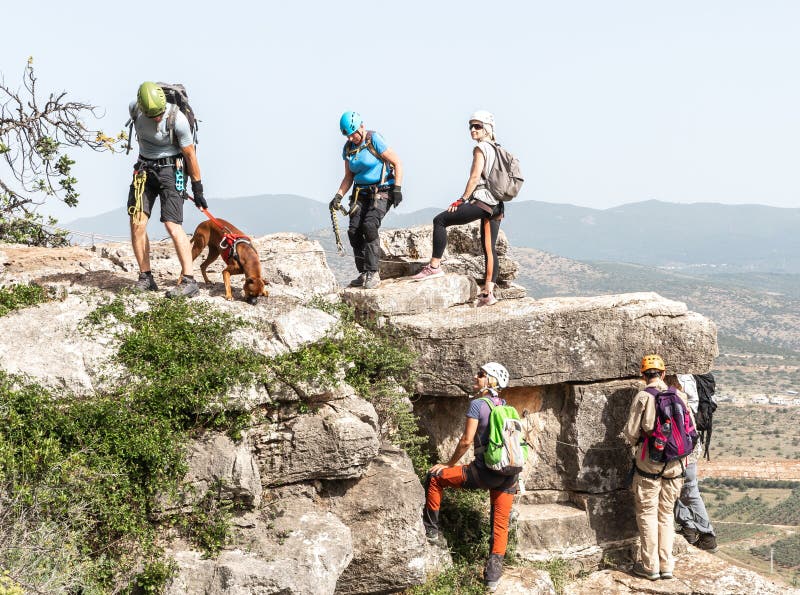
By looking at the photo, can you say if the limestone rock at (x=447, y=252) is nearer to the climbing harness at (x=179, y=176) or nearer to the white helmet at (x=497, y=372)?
the white helmet at (x=497, y=372)

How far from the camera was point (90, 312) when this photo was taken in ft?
29.1

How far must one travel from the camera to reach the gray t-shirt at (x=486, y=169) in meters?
11.2

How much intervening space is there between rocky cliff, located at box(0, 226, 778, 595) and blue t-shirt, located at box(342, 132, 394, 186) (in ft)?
5.06

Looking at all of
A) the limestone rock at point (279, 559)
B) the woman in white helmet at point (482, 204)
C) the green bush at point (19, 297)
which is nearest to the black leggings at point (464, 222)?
the woman in white helmet at point (482, 204)

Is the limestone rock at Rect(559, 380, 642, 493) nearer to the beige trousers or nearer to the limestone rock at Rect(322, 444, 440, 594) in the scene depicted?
the beige trousers

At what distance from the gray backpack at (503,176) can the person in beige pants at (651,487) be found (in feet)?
9.91

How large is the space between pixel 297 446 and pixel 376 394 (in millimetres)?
1659

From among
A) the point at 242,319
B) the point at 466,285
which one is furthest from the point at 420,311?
the point at 242,319

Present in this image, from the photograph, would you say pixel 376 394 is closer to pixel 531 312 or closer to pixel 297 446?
pixel 297 446

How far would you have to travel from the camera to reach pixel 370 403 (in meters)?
9.89

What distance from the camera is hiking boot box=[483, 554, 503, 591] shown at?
9.37 m

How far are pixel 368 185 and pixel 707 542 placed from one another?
6852 millimetres

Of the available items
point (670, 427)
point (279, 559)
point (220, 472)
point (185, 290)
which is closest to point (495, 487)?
point (670, 427)

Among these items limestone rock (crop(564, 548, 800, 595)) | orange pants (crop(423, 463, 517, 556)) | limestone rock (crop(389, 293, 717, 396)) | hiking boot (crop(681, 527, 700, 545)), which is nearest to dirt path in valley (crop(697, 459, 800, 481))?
hiking boot (crop(681, 527, 700, 545))
